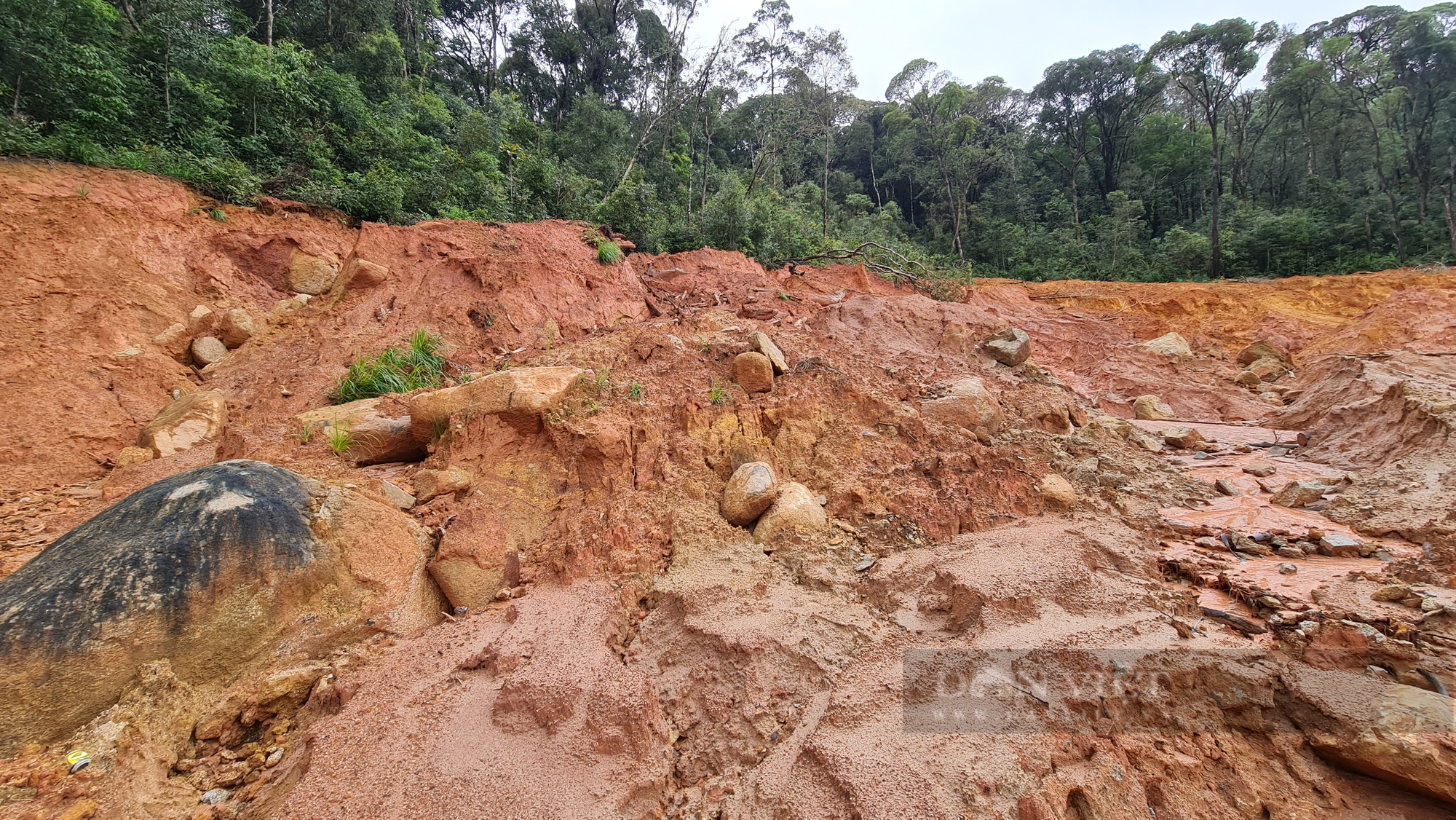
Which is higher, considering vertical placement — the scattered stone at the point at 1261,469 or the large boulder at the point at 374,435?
the scattered stone at the point at 1261,469

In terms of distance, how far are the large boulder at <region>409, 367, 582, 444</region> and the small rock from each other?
7.44ft

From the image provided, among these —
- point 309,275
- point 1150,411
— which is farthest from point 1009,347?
point 309,275

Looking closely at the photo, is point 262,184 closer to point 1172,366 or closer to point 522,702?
point 522,702

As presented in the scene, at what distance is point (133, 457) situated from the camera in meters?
4.21

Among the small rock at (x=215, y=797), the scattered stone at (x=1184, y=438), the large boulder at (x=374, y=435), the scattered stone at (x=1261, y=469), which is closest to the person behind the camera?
the small rock at (x=215, y=797)

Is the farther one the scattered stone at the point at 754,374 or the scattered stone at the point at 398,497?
the scattered stone at the point at 754,374

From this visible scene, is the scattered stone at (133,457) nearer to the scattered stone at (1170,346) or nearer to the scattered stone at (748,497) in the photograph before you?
the scattered stone at (748,497)

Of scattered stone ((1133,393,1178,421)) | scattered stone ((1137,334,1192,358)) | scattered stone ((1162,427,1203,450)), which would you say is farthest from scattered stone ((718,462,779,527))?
scattered stone ((1137,334,1192,358))

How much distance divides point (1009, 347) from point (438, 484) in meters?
6.49

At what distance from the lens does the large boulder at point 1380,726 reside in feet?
4.91

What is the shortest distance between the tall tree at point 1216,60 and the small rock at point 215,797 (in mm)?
22338

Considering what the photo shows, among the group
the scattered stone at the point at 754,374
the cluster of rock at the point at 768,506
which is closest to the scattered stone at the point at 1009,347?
the scattered stone at the point at 754,374

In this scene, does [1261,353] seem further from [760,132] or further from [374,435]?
[760,132]

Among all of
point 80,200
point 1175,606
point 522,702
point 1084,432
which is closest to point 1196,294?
point 1084,432
